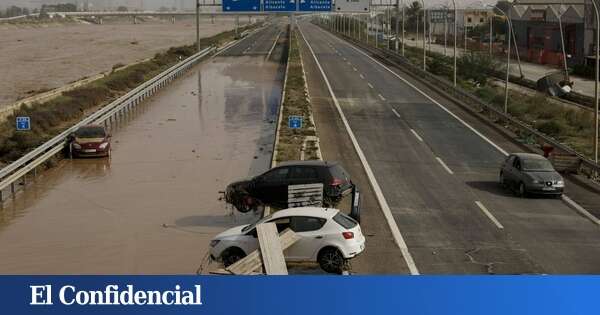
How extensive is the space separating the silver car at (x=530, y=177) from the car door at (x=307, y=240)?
1029 cm

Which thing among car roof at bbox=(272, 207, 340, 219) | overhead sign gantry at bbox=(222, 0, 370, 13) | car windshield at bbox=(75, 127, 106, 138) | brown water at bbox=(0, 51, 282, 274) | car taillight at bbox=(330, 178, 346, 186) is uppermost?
overhead sign gantry at bbox=(222, 0, 370, 13)

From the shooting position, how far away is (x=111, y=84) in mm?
63250

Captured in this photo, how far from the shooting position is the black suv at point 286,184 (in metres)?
22.5

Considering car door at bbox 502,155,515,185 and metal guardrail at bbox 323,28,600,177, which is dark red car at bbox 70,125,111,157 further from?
metal guardrail at bbox 323,28,600,177

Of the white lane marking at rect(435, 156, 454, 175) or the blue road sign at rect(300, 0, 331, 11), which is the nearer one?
the white lane marking at rect(435, 156, 454, 175)

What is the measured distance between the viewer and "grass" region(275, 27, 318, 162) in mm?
30681

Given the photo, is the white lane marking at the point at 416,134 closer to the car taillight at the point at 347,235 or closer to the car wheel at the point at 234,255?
the car taillight at the point at 347,235

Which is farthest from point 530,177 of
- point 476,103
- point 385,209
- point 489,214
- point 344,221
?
point 476,103

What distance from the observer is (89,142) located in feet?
112

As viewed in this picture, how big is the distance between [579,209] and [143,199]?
42.1ft

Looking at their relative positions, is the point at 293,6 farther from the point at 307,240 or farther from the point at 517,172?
the point at 307,240

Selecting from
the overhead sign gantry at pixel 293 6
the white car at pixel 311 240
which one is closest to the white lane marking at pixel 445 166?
the white car at pixel 311 240

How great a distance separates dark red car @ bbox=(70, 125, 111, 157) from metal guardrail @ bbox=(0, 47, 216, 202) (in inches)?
21.2

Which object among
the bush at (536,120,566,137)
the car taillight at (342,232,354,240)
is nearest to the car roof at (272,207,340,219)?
the car taillight at (342,232,354,240)
